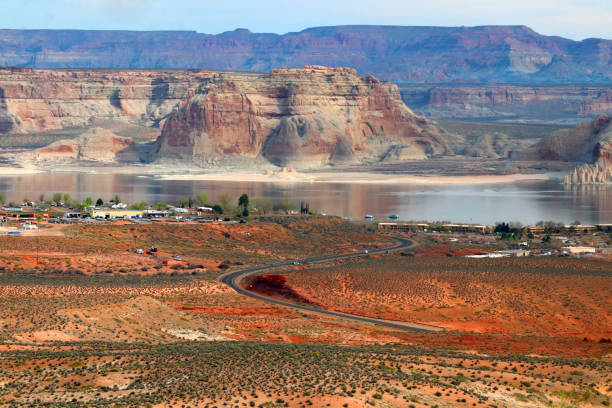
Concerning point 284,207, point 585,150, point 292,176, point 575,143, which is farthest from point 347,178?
point 284,207

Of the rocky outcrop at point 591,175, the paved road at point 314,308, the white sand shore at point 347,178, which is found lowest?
the paved road at point 314,308

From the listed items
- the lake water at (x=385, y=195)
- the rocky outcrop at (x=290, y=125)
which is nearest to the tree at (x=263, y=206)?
the lake water at (x=385, y=195)

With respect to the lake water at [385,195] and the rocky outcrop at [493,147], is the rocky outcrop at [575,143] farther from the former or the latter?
the lake water at [385,195]

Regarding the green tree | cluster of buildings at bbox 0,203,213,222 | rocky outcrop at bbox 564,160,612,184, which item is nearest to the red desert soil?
cluster of buildings at bbox 0,203,213,222

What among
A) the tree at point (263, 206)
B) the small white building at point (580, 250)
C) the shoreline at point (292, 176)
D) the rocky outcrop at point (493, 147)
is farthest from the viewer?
the rocky outcrop at point (493, 147)

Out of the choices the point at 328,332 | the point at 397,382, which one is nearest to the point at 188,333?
the point at 328,332

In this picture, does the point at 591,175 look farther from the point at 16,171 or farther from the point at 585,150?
the point at 16,171

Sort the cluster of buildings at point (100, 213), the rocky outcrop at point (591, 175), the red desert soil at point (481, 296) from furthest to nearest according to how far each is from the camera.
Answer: the rocky outcrop at point (591, 175) < the cluster of buildings at point (100, 213) < the red desert soil at point (481, 296)
